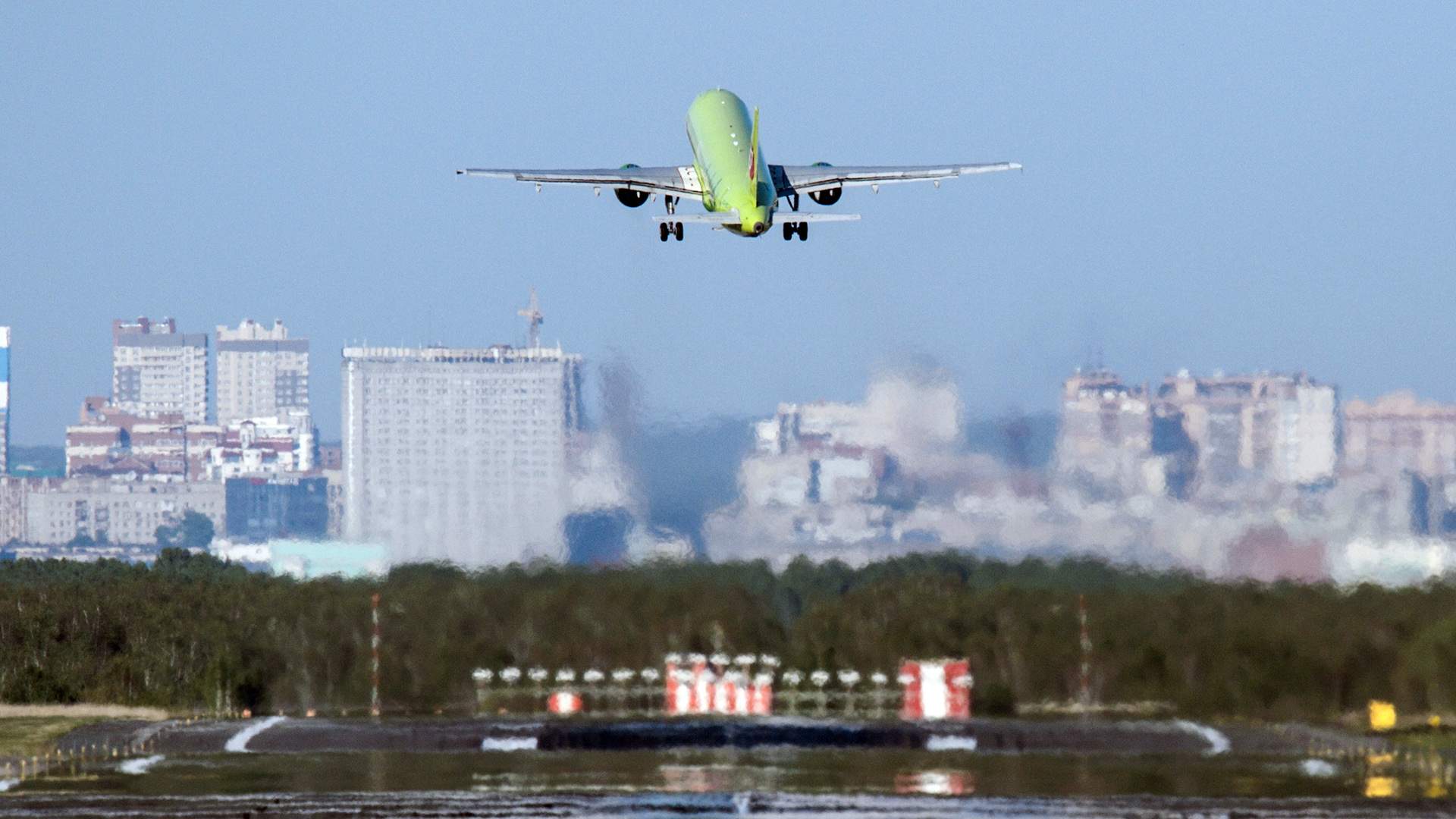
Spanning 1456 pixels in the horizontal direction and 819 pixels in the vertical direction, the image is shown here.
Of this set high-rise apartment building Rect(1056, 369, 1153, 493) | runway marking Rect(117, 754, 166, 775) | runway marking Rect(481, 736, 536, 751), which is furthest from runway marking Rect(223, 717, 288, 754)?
high-rise apartment building Rect(1056, 369, 1153, 493)

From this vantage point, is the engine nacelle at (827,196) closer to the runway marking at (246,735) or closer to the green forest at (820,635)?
the green forest at (820,635)

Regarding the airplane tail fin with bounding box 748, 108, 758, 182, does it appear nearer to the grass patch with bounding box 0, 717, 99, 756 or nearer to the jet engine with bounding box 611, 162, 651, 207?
the jet engine with bounding box 611, 162, 651, 207

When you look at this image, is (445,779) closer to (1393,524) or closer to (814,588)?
(814,588)

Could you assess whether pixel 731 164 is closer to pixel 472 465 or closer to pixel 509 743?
pixel 509 743

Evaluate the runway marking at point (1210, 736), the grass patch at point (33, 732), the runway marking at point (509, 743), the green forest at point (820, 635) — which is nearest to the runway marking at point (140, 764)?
the grass patch at point (33, 732)

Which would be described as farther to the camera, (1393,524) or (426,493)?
(426,493)

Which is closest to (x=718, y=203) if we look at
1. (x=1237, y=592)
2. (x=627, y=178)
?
(x=627, y=178)
